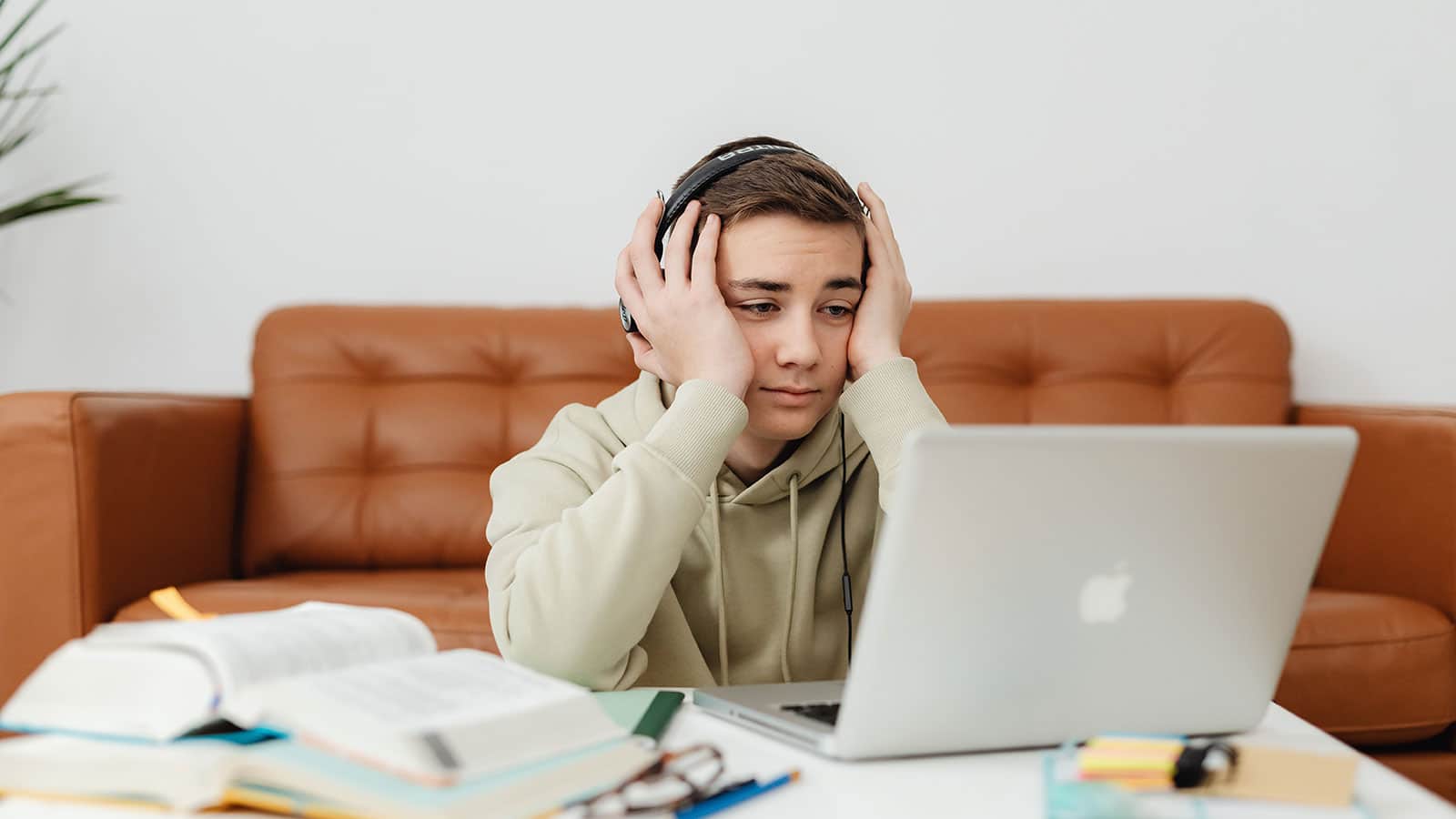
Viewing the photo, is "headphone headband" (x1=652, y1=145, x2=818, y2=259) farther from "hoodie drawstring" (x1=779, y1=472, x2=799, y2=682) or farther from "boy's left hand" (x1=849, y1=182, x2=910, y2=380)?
"hoodie drawstring" (x1=779, y1=472, x2=799, y2=682)

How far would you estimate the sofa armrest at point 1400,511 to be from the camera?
1828 millimetres

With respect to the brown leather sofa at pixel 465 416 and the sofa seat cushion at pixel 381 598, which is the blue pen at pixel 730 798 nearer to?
the sofa seat cushion at pixel 381 598

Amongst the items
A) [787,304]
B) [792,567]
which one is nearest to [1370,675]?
[792,567]

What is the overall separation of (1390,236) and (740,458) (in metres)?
1.88

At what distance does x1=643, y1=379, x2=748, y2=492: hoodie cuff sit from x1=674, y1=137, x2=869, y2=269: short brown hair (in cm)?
21

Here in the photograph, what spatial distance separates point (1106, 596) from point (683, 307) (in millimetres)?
592

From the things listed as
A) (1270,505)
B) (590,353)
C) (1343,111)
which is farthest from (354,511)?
(1343,111)

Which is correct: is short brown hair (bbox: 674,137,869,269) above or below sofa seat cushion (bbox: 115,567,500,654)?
above

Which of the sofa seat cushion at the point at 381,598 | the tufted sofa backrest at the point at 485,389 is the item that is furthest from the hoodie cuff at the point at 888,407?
the tufted sofa backrest at the point at 485,389

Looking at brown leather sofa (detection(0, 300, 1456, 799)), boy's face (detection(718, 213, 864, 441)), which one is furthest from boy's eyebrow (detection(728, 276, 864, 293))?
brown leather sofa (detection(0, 300, 1456, 799))

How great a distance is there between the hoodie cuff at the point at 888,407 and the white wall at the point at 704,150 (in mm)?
1372

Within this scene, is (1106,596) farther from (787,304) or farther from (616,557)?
(787,304)

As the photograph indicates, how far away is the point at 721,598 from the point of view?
1189mm

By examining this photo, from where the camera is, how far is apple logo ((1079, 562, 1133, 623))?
0.67 metres
